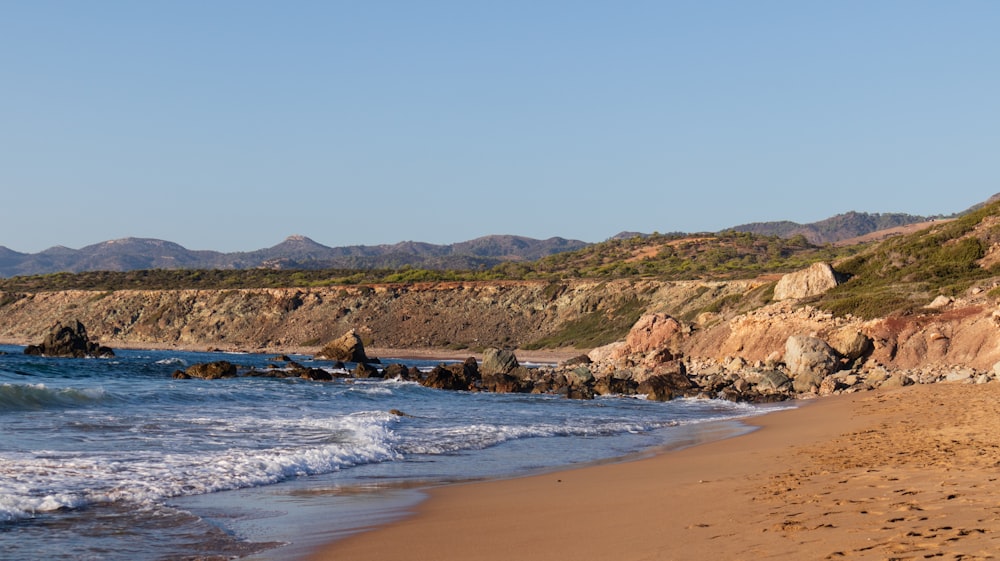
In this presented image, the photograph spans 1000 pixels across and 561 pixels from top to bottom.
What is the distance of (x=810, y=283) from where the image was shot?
46.2 m

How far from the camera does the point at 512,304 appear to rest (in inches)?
3543

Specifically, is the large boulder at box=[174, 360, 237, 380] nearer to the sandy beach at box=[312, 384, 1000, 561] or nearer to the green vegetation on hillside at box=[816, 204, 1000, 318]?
the green vegetation on hillside at box=[816, 204, 1000, 318]

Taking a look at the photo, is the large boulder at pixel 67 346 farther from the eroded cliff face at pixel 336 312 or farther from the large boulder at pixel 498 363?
the large boulder at pixel 498 363

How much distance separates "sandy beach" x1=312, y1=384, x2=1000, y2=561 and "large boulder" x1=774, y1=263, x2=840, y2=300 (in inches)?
1136

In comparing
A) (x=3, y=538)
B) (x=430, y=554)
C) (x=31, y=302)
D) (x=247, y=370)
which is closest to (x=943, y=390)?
(x=430, y=554)

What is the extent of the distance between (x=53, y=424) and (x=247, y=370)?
2812cm

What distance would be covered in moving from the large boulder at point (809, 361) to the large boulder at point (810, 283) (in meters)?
10.6

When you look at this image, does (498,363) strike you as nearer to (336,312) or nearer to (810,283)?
(810,283)

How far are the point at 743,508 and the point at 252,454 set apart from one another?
9.45 m

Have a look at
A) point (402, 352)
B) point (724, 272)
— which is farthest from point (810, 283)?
point (402, 352)

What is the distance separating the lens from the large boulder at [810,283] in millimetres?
45625

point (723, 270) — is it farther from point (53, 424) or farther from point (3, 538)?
point (3, 538)

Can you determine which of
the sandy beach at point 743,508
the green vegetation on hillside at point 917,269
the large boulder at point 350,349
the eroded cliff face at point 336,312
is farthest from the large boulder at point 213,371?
the eroded cliff face at point 336,312

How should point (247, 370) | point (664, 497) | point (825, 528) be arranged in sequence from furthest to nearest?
point (247, 370)
point (664, 497)
point (825, 528)
